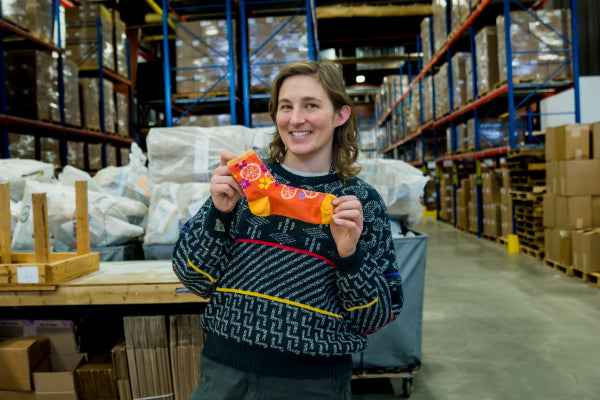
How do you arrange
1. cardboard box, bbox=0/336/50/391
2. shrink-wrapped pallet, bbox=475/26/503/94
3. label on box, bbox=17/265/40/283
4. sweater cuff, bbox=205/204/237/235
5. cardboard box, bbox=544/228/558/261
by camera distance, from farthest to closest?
shrink-wrapped pallet, bbox=475/26/503/94
cardboard box, bbox=544/228/558/261
cardboard box, bbox=0/336/50/391
label on box, bbox=17/265/40/283
sweater cuff, bbox=205/204/237/235

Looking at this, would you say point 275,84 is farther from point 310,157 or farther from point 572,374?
point 572,374

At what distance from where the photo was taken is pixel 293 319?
3.77 ft

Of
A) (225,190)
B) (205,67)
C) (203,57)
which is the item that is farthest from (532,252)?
(225,190)

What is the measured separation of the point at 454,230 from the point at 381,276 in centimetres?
917

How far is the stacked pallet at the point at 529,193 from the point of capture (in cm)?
611

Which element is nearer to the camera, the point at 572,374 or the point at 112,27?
the point at 572,374

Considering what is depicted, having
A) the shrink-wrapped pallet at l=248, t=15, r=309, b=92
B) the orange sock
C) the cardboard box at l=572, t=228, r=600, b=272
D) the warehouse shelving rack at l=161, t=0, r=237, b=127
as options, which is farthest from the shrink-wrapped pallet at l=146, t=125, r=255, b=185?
the cardboard box at l=572, t=228, r=600, b=272

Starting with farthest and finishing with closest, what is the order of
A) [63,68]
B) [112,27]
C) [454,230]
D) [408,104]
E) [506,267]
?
[408,104] < [454,230] < [112,27] < [63,68] < [506,267]

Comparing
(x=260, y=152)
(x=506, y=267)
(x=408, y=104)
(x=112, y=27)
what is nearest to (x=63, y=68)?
(x=112, y=27)

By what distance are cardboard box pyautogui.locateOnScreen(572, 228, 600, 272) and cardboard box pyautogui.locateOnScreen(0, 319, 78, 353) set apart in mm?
4876

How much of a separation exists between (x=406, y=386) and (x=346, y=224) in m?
1.88

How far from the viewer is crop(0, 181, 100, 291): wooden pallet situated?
6.48 feet

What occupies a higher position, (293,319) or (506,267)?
(293,319)

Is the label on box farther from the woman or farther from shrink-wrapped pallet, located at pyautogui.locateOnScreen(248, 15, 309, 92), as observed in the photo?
shrink-wrapped pallet, located at pyautogui.locateOnScreen(248, 15, 309, 92)
